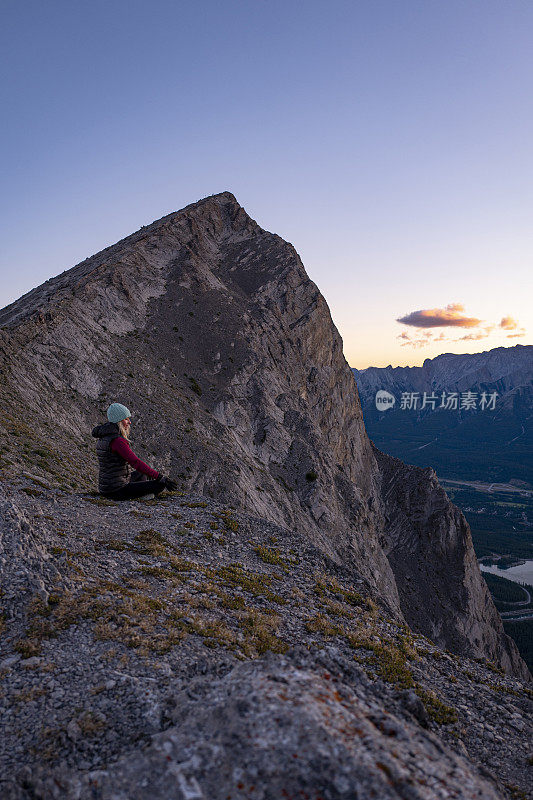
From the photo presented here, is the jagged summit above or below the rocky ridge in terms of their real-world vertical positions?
above

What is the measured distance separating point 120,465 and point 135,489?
1491 mm

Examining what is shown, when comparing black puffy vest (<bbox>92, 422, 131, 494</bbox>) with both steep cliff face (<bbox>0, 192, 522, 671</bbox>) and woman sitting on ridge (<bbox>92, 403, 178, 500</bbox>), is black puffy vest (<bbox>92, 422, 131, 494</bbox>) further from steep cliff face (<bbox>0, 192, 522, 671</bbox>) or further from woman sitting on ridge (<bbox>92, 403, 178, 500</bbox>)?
steep cliff face (<bbox>0, 192, 522, 671</bbox>)

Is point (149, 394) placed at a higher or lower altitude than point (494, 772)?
higher

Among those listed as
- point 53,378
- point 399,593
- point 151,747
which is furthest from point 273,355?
point 151,747

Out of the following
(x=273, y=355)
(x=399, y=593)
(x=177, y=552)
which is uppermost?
(x=273, y=355)

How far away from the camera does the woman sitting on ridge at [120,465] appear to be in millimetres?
18250

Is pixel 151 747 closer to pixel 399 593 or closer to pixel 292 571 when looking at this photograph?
pixel 292 571

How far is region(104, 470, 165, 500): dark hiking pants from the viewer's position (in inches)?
792

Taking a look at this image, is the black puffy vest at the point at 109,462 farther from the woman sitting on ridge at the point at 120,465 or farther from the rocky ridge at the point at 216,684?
the rocky ridge at the point at 216,684

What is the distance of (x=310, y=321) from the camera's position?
285ft

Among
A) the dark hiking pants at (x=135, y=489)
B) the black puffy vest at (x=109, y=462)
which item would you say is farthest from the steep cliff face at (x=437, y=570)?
the black puffy vest at (x=109, y=462)

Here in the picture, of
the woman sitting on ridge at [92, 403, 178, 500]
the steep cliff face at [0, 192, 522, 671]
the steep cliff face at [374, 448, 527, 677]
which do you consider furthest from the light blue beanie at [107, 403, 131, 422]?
the steep cliff face at [374, 448, 527, 677]

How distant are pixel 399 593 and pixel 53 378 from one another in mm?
66828

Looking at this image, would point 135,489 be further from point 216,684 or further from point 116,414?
point 216,684
